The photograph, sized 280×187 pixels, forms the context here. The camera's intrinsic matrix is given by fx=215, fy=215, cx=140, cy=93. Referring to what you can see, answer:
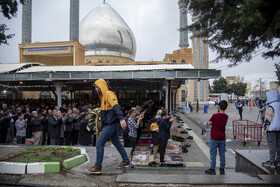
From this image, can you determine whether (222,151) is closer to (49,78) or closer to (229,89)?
(49,78)

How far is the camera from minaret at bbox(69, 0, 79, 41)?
131ft

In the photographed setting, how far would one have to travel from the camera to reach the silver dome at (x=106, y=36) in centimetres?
4291

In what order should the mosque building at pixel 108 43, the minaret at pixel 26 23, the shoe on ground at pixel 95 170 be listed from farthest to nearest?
the mosque building at pixel 108 43, the minaret at pixel 26 23, the shoe on ground at pixel 95 170

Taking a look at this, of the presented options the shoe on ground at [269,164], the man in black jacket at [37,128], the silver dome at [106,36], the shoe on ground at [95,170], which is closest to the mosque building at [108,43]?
the silver dome at [106,36]

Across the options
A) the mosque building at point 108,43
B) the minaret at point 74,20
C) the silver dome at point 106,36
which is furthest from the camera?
the silver dome at point 106,36

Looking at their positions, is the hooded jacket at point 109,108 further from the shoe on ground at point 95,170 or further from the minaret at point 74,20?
the minaret at point 74,20

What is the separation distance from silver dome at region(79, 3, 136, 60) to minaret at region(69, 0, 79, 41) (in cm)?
372

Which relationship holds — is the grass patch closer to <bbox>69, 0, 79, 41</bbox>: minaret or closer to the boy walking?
the boy walking

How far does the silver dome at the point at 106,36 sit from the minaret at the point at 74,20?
146 inches

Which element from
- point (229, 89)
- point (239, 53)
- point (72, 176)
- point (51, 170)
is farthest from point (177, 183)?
point (229, 89)

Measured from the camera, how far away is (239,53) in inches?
312

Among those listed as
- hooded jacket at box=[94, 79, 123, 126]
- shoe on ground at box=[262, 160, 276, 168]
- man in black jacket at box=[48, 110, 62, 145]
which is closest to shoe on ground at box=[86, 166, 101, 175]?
hooded jacket at box=[94, 79, 123, 126]

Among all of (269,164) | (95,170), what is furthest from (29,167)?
(269,164)

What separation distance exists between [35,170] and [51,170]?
0.28 metres
